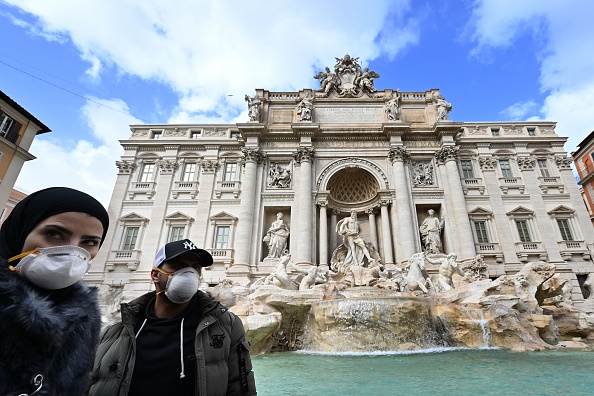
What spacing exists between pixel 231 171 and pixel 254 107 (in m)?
4.55

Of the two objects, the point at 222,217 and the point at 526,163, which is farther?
the point at 526,163

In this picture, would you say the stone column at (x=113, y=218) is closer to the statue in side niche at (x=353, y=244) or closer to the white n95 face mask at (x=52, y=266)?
the statue in side niche at (x=353, y=244)

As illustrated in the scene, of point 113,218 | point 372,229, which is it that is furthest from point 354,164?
point 113,218

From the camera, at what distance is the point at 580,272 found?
53.4 ft

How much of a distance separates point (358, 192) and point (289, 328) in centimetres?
1198

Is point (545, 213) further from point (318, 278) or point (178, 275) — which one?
point (178, 275)

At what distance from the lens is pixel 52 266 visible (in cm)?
123

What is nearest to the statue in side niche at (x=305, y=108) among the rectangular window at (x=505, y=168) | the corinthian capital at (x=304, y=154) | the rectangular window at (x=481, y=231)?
the corinthian capital at (x=304, y=154)

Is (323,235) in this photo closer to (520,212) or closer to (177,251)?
(520,212)

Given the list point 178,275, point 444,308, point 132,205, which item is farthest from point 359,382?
A: point 132,205

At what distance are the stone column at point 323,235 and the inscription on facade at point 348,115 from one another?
6297 mm

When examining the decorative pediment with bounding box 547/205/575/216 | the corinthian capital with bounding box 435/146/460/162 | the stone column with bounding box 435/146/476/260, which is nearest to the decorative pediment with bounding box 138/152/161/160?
the stone column with bounding box 435/146/476/260

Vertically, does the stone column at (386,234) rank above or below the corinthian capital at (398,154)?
below

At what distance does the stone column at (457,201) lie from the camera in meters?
15.8
